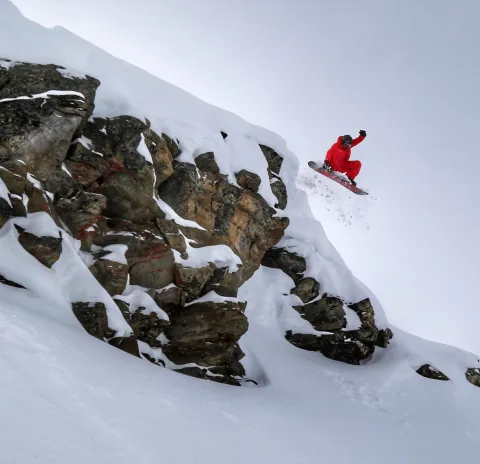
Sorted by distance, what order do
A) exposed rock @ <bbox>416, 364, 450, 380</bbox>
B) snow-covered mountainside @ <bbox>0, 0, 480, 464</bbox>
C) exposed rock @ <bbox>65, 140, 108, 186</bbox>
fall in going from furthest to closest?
exposed rock @ <bbox>416, 364, 450, 380</bbox>, exposed rock @ <bbox>65, 140, 108, 186</bbox>, snow-covered mountainside @ <bbox>0, 0, 480, 464</bbox>

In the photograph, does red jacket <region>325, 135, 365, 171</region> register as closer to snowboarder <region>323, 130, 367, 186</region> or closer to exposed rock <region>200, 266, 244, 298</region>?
snowboarder <region>323, 130, 367, 186</region>

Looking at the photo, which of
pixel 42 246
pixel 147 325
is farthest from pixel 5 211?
pixel 147 325

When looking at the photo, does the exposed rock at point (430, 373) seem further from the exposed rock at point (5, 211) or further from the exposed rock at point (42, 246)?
the exposed rock at point (5, 211)

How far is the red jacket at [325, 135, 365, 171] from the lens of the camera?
43.2 ft

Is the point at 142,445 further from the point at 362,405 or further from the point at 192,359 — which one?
the point at 362,405

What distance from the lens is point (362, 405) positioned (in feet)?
32.7

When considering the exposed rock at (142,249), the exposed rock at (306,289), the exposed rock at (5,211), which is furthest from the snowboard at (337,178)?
the exposed rock at (5,211)

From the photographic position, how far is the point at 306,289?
46.6 feet

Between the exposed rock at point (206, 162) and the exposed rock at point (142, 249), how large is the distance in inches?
92.8

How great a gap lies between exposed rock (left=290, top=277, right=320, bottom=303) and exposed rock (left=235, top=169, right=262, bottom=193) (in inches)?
187

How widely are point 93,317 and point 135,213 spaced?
2.80 metres

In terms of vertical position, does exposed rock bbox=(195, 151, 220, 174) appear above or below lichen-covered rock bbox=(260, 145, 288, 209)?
below

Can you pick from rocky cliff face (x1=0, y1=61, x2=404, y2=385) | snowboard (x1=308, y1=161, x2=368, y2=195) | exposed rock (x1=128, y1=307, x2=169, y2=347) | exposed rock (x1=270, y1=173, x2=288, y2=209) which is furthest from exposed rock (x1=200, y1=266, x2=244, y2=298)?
snowboard (x1=308, y1=161, x2=368, y2=195)

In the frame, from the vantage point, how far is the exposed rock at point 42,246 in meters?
6.41
